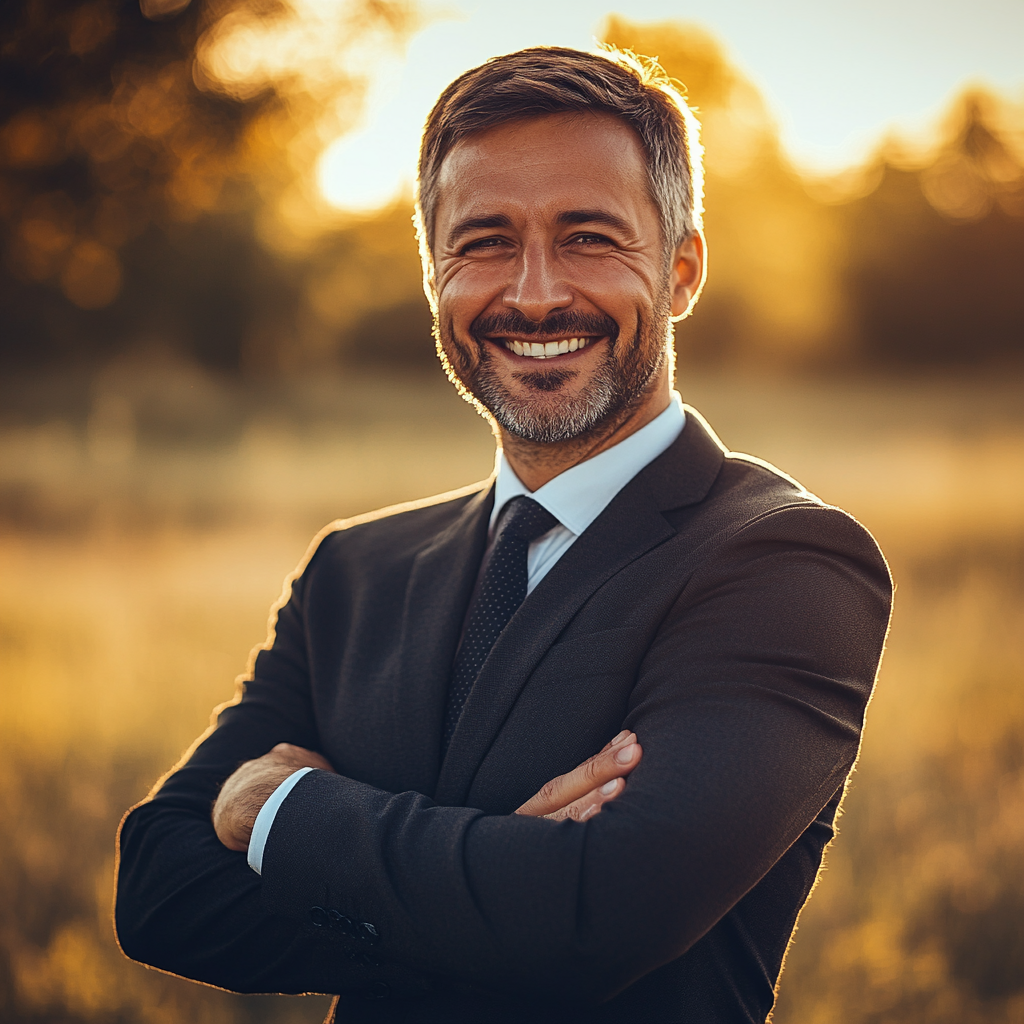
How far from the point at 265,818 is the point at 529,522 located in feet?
2.76

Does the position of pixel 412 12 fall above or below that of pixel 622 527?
above

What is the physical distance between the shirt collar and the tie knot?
18 mm

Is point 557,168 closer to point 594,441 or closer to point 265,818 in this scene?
point 594,441

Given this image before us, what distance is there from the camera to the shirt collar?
74.3 inches

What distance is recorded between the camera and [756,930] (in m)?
1.53

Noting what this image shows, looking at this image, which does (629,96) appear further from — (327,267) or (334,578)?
(327,267)

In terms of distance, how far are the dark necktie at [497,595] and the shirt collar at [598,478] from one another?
45 mm

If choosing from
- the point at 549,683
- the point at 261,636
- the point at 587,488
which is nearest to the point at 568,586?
the point at 549,683

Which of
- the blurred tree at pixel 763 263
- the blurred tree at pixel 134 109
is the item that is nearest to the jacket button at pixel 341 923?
the blurred tree at pixel 134 109

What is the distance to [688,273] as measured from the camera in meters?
2.14

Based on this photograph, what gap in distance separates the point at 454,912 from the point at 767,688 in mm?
619

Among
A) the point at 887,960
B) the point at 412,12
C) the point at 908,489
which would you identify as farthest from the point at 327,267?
the point at 887,960

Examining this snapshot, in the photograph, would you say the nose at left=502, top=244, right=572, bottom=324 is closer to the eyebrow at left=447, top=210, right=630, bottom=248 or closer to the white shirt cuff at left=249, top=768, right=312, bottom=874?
the eyebrow at left=447, top=210, right=630, bottom=248

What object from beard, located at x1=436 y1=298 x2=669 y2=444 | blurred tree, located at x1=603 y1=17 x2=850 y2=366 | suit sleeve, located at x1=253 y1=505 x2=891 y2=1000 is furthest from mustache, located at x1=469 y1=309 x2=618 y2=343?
blurred tree, located at x1=603 y1=17 x2=850 y2=366
